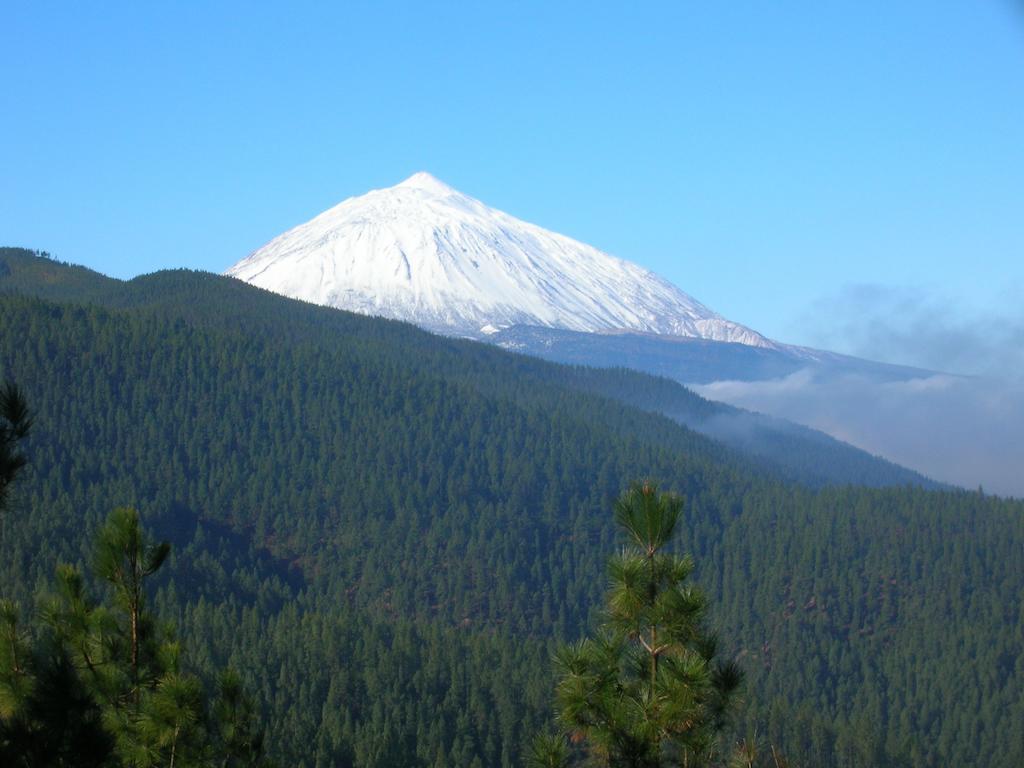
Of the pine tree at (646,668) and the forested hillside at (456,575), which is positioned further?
the forested hillside at (456,575)

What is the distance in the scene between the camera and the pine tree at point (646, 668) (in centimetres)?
2027

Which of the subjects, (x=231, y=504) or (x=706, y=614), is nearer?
(x=706, y=614)

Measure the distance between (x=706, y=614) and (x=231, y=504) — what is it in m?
164

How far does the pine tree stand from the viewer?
20266 millimetres

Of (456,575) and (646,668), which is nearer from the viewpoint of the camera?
(646,668)

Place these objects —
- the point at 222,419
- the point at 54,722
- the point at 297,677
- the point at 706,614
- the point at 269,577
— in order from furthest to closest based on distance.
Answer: the point at 222,419
the point at 269,577
the point at 297,677
the point at 706,614
the point at 54,722

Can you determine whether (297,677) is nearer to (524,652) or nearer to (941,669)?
(524,652)

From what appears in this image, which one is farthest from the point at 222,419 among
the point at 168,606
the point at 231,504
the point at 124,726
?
the point at 124,726

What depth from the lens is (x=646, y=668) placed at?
2097 centimetres

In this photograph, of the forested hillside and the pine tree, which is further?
the forested hillside

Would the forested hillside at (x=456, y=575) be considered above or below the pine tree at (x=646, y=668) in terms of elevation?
below

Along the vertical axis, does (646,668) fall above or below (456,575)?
above

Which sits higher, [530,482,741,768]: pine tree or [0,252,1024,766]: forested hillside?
[530,482,741,768]: pine tree

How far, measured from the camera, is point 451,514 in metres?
188
